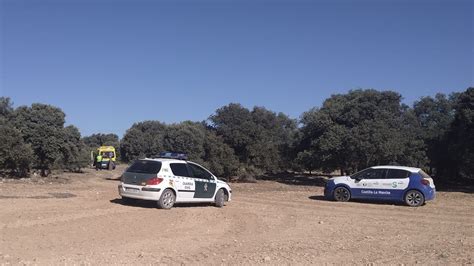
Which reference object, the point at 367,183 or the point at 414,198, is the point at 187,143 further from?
the point at 414,198

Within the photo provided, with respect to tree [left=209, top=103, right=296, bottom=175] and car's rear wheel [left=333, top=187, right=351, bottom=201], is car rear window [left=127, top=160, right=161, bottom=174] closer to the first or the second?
car's rear wheel [left=333, top=187, right=351, bottom=201]

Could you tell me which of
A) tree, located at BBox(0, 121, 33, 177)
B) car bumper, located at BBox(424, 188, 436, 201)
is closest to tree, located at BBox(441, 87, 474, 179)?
car bumper, located at BBox(424, 188, 436, 201)

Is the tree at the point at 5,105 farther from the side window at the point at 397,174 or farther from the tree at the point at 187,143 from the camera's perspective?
the side window at the point at 397,174

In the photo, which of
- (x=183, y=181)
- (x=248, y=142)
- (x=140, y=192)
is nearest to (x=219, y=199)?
(x=183, y=181)

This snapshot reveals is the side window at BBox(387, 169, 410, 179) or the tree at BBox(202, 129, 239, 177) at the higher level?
the tree at BBox(202, 129, 239, 177)

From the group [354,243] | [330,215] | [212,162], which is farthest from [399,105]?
[354,243]

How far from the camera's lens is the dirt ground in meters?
8.64

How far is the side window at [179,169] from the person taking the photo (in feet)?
53.2

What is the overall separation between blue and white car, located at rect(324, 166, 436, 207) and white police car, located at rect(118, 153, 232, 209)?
19.8 ft

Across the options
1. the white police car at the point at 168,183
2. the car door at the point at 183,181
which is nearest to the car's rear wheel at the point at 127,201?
the white police car at the point at 168,183

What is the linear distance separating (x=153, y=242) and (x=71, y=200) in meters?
7.88

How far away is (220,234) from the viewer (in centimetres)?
1130

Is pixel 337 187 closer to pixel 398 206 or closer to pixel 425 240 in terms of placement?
pixel 398 206

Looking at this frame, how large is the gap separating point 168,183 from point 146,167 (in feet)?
2.94
